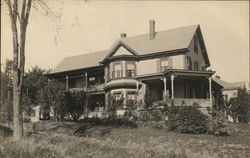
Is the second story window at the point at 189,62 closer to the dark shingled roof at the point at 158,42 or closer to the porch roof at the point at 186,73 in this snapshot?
the dark shingled roof at the point at 158,42

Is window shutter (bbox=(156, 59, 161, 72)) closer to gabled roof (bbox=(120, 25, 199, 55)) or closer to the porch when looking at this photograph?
gabled roof (bbox=(120, 25, 199, 55))

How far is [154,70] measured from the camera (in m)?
34.5

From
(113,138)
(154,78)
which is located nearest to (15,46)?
(113,138)

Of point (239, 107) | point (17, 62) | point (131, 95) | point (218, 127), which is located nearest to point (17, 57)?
point (17, 62)

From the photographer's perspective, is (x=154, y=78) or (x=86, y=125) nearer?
(x=86, y=125)

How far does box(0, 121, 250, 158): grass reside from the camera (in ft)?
45.2

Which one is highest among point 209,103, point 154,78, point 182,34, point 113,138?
point 182,34

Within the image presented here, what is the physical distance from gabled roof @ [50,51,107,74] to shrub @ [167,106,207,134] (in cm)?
1565

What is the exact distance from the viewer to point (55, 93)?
31234 mm

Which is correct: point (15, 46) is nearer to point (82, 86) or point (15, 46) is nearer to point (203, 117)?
point (203, 117)

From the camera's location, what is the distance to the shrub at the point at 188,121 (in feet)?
79.3

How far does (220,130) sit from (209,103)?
6854mm

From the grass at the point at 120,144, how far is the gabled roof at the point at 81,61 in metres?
12.4

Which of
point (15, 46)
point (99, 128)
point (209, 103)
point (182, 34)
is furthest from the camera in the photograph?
point (182, 34)
